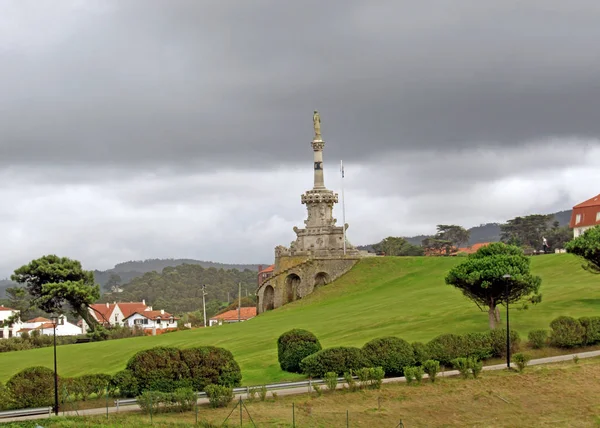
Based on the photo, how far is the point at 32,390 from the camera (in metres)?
45.9

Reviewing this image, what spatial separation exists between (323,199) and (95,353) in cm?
5280

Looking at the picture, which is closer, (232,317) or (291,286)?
(291,286)

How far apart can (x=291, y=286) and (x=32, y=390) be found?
78236mm

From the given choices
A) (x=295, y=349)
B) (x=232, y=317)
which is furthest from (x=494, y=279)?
(x=232, y=317)

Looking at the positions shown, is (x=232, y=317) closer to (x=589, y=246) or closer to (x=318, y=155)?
(x=318, y=155)

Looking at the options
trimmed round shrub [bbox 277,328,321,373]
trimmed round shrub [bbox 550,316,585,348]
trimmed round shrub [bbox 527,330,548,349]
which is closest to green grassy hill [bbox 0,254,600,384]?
trimmed round shrub [bbox 277,328,321,373]

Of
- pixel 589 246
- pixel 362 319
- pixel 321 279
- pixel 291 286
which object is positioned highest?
pixel 589 246

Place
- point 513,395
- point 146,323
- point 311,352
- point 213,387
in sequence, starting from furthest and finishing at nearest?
1. point 146,323
2. point 311,352
3. point 513,395
4. point 213,387

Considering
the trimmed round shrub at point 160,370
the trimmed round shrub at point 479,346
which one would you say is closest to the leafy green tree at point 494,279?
the trimmed round shrub at point 479,346

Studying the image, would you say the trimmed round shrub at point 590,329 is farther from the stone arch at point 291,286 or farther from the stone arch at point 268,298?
the stone arch at point 268,298

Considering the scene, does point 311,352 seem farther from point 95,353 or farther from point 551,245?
point 551,245

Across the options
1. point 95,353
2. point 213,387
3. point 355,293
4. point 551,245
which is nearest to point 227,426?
point 213,387

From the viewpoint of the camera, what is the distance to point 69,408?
45.6 meters

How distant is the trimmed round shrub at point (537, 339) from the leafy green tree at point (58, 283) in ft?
190
